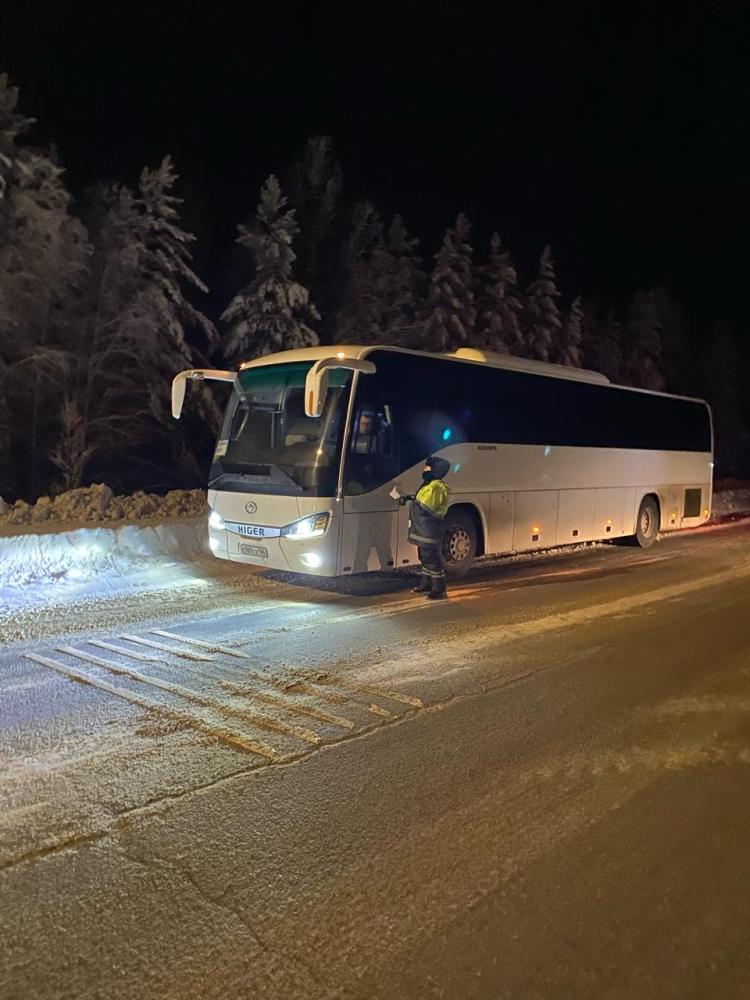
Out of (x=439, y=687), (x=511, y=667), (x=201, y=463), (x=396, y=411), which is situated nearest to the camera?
(x=439, y=687)

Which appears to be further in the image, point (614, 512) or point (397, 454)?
point (614, 512)

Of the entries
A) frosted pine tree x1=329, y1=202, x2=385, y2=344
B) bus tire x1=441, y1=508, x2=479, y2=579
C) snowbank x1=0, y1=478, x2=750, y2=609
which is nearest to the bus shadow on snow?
bus tire x1=441, y1=508, x2=479, y2=579

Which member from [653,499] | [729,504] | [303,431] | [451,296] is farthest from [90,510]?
[729,504]

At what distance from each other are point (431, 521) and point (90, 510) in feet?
23.8

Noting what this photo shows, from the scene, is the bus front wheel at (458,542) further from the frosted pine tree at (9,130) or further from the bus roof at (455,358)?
the frosted pine tree at (9,130)

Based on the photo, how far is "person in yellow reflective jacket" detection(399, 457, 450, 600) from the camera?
9.92 m

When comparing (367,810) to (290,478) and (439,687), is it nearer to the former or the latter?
(439,687)

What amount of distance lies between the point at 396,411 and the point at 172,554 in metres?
4.46

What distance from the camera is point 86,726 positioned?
5363 millimetres

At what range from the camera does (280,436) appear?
10141 millimetres

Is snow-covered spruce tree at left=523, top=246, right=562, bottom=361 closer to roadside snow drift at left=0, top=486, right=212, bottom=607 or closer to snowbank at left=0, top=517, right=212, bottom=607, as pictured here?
roadside snow drift at left=0, top=486, right=212, bottom=607

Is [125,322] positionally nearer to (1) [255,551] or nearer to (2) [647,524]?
(1) [255,551]

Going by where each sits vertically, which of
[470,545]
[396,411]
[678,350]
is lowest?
[470,545]

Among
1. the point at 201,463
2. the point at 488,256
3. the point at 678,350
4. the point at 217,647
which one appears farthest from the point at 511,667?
the point at 678,350
